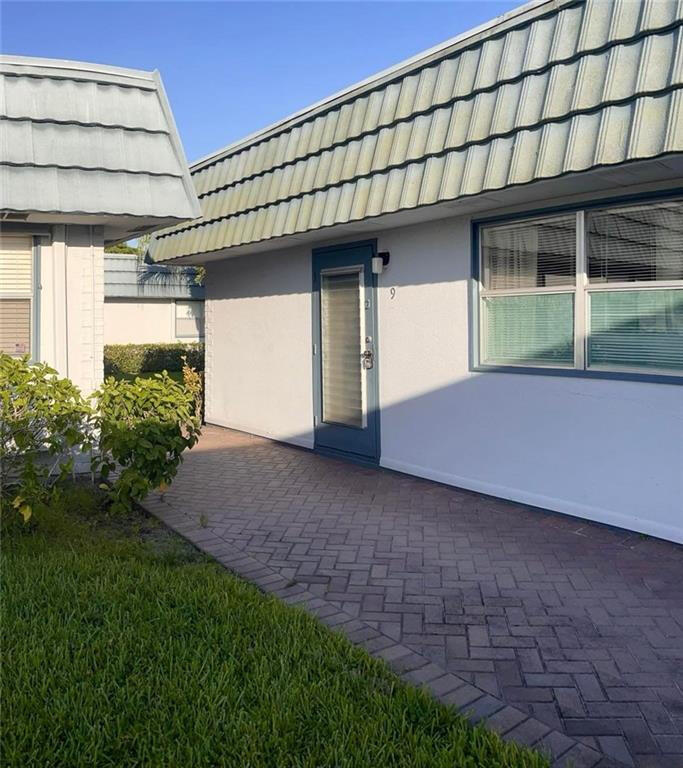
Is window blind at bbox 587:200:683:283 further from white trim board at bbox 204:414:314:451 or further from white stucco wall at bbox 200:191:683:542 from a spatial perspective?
white trim board at bbox 204:414:314:451

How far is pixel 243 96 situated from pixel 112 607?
790 cm

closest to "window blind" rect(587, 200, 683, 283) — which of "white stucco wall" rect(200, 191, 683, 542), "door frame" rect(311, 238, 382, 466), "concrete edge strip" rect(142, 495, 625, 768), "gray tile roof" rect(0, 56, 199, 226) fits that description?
"white stucco wall" rect(200, 191, 683, 542)

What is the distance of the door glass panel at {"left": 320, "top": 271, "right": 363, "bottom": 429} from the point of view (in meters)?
8.38

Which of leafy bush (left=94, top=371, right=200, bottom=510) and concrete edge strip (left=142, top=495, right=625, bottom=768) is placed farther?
leafy bush (left=94, top=371, right=200, bottom=510)

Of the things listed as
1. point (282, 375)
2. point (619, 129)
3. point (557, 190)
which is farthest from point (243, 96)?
point (619, 129)

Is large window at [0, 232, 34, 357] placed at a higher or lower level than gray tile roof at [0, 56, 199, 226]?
lower

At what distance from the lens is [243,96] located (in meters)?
9.95

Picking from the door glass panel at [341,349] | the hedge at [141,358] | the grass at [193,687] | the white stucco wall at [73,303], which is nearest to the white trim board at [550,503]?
the door glass panel at [341,349]

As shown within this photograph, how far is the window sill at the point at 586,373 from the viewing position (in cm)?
532

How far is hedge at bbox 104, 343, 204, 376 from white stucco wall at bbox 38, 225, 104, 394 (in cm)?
1498

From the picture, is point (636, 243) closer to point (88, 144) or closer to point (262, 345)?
point (88, 144)

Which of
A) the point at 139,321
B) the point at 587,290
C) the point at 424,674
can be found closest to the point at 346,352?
the point at 587,290

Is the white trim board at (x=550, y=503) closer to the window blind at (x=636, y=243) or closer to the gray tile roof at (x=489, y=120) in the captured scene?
the window blind at (x=636, y=243)

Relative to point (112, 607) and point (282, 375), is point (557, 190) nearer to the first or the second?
point (112, 607)
